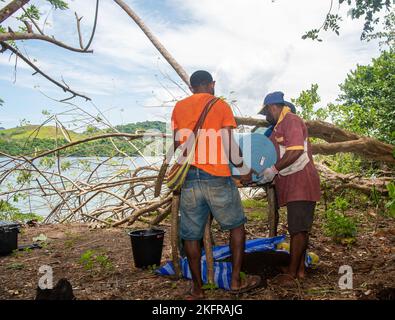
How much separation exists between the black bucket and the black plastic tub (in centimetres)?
221

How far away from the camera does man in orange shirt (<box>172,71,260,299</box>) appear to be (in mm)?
3102

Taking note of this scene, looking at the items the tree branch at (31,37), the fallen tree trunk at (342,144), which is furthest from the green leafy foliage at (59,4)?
the fallen tree trunk at (342,144)

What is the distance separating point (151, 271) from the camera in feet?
13.8

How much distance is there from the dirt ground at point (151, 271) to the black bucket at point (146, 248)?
0.12m

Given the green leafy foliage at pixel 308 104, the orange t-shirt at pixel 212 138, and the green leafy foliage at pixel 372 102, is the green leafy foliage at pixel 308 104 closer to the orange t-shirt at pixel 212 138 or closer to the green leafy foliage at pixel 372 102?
the green leafy foliage at pixel 372 102

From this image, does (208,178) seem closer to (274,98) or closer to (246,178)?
(246,178)

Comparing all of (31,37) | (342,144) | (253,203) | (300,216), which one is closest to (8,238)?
(31,37)

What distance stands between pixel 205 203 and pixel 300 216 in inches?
37.6

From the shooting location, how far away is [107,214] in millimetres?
8234

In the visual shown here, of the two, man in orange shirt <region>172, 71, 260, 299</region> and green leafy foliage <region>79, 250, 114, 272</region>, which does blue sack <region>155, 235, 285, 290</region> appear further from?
green leafy foliage <region>79, 250, 114, 272</region>

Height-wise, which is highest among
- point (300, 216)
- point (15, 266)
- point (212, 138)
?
point (212, 138)

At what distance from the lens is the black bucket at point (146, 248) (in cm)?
426
